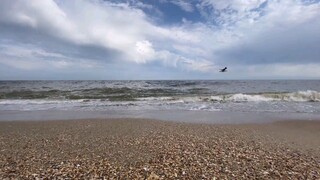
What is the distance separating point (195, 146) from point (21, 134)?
6.81 metres

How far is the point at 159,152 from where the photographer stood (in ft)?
24.5

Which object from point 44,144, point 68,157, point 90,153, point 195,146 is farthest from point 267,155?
point 44,144

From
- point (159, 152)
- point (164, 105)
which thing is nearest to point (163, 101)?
point (164, 105)

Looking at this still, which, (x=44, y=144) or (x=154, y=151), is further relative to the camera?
Answer: (x=44, y=144)

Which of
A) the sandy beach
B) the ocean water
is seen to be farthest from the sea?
the sandy beach

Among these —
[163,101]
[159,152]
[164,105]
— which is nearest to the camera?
[159,152]

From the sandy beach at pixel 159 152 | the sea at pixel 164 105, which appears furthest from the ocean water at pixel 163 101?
the sandy beach at pixel 159 152

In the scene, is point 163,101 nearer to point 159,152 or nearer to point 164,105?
point 164,105

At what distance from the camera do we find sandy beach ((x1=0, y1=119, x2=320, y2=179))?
19.4 feet

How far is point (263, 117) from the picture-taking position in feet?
50.1

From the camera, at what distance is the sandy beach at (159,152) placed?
5906mm

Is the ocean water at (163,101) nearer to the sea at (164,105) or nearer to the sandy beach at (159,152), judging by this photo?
the sea at (164,105)

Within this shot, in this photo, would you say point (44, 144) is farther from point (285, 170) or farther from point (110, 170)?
point (285, 170)

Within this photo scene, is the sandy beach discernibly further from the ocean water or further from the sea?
the ocean water
